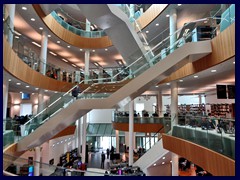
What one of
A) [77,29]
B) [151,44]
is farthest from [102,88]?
[77,29]

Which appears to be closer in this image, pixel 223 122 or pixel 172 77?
pixel 223 122

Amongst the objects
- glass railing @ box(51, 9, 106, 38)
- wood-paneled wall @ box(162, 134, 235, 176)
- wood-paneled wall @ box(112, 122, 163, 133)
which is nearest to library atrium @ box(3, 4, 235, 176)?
wood-paneled wall @ box(162, 134, 235, 176)

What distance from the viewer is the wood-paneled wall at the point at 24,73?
546cm

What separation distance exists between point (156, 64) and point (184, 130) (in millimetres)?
2857

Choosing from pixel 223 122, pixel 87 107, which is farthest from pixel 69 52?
pixel 223 122

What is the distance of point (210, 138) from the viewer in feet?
18.1

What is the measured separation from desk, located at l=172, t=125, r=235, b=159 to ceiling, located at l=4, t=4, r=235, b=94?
2.07 metres

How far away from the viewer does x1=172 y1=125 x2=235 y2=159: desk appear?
4560 millimetres

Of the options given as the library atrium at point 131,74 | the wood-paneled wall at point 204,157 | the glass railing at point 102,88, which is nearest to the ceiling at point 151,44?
the library atrium at point 131,74

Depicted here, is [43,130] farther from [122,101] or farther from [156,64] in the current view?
[156,64]

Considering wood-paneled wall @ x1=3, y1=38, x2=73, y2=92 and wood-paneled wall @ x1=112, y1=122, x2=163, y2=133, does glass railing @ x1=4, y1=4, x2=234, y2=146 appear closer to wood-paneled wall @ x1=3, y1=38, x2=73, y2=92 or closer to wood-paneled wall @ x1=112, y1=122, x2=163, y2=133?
wood-paneled wall @ x1=3, y1=38, x2=73, y2=92

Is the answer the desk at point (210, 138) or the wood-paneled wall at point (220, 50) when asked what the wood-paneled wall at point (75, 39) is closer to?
the wood-paneled wall at point (220, 50)

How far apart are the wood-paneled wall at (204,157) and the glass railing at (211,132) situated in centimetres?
15

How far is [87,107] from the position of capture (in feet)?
19.1
